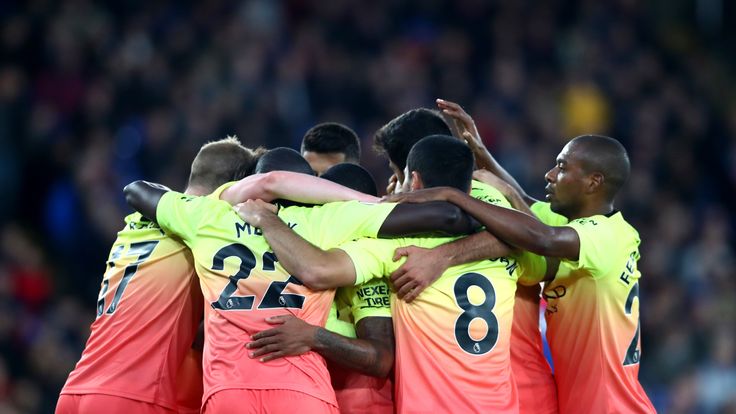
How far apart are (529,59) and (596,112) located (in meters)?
1.25

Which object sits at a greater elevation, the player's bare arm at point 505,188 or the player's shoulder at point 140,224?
the player's bare arm at point 505,188

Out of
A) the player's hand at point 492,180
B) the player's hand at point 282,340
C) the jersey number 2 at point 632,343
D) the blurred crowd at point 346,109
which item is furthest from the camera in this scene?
the blurred crowd at point 346,109

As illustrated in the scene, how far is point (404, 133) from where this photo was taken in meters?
5.54

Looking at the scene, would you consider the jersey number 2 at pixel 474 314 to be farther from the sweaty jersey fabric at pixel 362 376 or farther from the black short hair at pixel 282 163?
the black short hair at pixel 282 163

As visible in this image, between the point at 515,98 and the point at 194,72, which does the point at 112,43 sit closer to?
the point at 194,72

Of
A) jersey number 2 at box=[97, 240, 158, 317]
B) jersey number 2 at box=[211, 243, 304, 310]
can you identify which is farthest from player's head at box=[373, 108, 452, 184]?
jersey number 2 at box=[97, 240, 158, 317]

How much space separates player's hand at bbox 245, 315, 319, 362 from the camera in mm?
4562

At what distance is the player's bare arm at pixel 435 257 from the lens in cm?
471

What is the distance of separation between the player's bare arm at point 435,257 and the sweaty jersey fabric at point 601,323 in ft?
1.41

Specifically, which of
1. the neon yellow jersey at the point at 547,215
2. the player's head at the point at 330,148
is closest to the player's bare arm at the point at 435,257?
the neon yellow jersey at the point at 547,215

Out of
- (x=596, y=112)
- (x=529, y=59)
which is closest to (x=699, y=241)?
(x=596, y=112)

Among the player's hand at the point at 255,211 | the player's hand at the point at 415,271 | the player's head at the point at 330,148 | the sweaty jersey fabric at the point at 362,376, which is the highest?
the player's head at the point at 330,148

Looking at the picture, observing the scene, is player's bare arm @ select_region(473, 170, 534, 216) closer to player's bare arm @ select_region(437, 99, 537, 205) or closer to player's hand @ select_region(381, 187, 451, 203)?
player's bare arm @ select_region(437, 99, 537, 205)

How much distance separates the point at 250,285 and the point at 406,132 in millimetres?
1379
